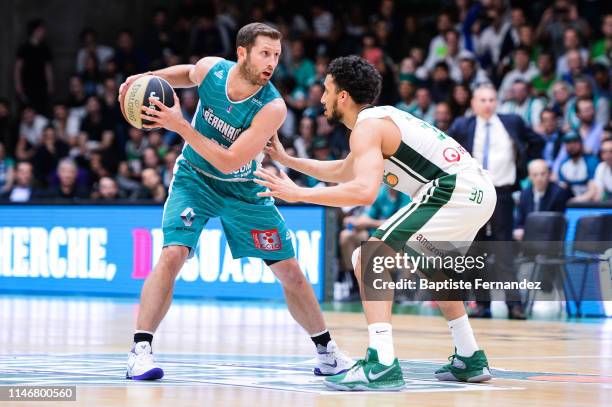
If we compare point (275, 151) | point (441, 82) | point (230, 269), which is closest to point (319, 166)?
point (275, 151)

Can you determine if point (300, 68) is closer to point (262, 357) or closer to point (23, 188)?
point (23, 188)

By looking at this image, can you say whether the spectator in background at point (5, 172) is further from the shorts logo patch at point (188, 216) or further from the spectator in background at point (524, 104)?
the shorts logo patch at point (188, 216)

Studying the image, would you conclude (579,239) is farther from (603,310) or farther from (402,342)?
(402,342)

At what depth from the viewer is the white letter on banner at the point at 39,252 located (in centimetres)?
1594

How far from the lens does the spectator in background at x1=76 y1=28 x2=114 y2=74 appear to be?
2112 cm

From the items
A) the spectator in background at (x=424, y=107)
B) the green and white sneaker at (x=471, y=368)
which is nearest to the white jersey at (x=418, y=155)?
the green and white sneaker at (x=471, y=368)

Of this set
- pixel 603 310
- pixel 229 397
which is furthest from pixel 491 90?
pixel 229 397

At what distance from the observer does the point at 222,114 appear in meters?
6.99

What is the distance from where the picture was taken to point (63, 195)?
54.7ft

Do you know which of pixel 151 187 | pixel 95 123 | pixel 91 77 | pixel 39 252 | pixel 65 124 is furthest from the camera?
pixel 91 77

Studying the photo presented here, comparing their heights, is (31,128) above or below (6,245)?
above

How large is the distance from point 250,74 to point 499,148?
5760 millimetres

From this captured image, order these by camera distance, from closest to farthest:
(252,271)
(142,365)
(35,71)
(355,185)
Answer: (355,185)
(142,365)
(252,271)
(35,71)

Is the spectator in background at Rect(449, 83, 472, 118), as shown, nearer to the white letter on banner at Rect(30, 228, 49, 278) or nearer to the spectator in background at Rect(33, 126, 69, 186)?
the white letter on banner at Rect(30, 228, 49, 278)
